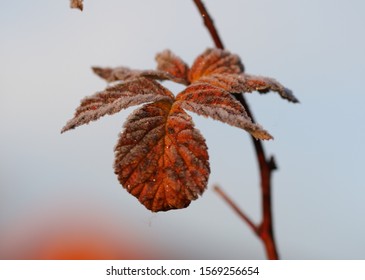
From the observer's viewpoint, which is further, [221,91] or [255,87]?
[255,87]

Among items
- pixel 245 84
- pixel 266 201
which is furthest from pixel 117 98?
pixel 266 201

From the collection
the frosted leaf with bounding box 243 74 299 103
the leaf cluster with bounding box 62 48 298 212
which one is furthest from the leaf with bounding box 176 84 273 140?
the frosted leaf with bounding box 243 74 299 103

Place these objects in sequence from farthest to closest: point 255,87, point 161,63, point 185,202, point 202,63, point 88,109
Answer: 1. point 161,63
2. point 202,63
3. point 255,87
4. point 88,109
5. point 185,202

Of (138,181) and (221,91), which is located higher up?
(221,91)

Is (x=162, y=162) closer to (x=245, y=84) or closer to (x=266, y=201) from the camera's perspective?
(x=245, y=84)

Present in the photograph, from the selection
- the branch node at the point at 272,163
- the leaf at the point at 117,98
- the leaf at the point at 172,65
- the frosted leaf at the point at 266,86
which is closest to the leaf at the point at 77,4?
the leaf at the point at 117,98

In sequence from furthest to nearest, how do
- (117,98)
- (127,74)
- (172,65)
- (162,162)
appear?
(172,65), (127,74), (117,98), (162,162)

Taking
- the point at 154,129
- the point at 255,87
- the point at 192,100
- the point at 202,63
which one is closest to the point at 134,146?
the point at 154,129

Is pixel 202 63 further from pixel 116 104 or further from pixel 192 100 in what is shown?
pixel 116 104
